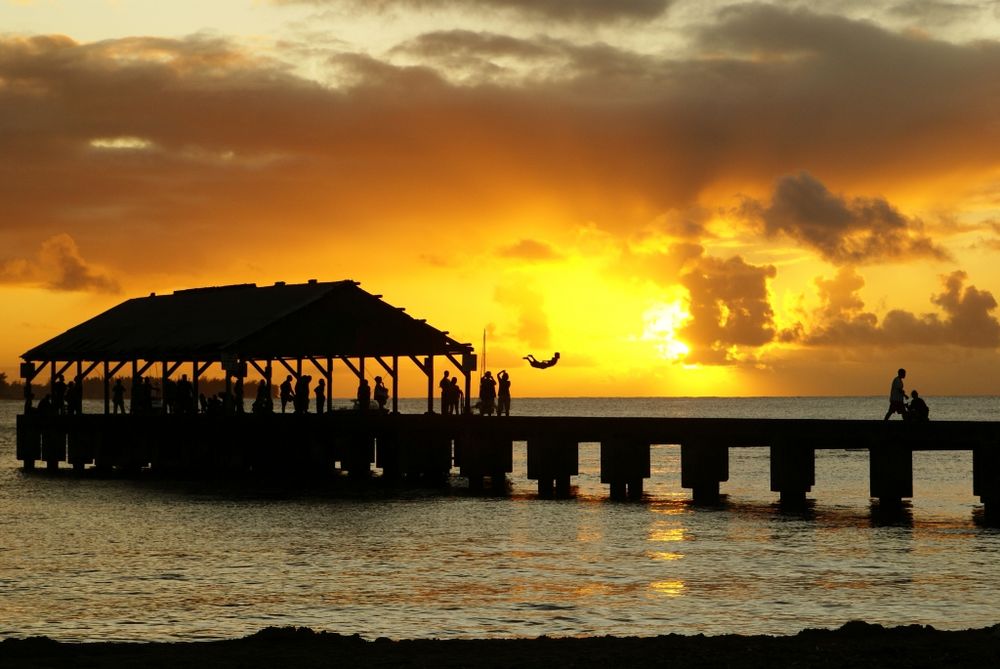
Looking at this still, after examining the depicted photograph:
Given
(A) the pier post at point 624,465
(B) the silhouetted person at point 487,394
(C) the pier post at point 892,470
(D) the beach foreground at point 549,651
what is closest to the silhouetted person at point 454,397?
(B) the silhouetted person at point 487,394

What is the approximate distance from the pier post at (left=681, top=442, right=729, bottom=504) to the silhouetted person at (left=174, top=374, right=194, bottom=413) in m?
20.8

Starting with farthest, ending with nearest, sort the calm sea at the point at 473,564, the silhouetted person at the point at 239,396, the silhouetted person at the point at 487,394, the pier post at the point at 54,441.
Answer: the pier post at the point at 54,441 < the silhouetted person at the point at 239,396 < the silhouetted person at the point at 487,394 < the calm sea at the point at 473,564

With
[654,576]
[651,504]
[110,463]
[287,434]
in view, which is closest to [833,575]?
[654,576]

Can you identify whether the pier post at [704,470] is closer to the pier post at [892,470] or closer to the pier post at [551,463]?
the pier post at [551,463]

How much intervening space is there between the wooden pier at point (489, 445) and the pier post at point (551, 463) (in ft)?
0.10

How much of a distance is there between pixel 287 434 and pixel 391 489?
6119 millimetres

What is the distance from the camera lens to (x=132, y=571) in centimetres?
2455

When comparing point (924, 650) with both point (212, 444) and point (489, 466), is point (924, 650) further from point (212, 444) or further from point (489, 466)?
point (212, 444)

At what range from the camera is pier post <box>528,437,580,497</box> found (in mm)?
42594

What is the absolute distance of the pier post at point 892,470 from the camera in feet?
114

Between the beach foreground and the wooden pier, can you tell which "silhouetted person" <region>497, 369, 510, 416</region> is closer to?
the wooden pier

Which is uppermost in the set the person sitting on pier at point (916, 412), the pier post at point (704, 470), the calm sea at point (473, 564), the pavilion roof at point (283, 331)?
the pavilion roof at point (283, 331)

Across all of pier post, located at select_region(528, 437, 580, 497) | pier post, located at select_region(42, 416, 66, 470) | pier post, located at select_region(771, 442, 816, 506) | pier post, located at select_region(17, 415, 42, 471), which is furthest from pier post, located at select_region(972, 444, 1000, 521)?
pier post, located at select_region(17, 415, 42, 471)

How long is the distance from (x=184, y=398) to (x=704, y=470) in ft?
71.8
